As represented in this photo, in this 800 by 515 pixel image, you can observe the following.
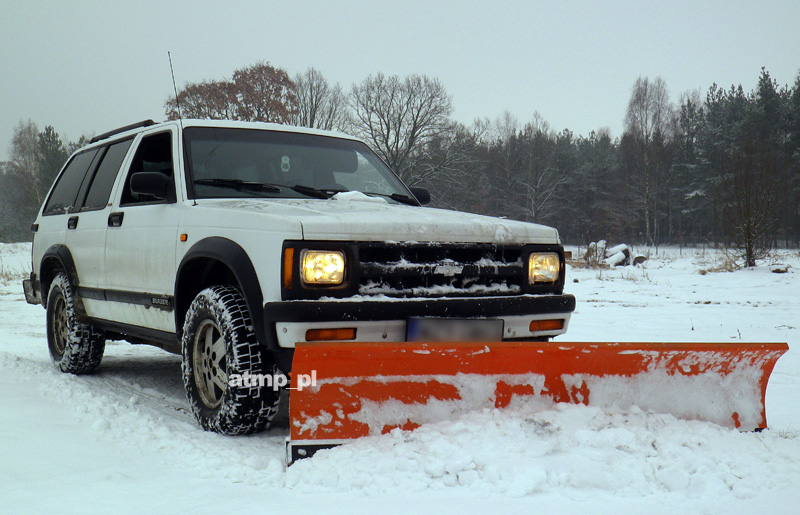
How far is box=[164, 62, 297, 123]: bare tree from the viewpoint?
32.9 meters

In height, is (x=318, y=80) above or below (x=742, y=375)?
above

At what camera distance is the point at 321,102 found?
4025 centimetres

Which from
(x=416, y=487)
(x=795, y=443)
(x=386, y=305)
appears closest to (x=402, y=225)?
(x=386, y=305)

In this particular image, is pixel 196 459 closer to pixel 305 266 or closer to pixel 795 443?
pixel 305 266

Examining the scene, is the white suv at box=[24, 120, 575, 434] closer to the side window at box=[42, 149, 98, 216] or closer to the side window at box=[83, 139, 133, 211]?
the side window at box=[83, 139, 133, 211]

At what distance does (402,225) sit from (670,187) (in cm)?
4859

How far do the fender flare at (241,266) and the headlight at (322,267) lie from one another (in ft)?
0.90

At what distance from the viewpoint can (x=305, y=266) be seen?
2930 mm

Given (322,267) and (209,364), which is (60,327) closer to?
(209,364)

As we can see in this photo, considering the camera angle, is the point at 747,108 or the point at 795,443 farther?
the point at 747,108

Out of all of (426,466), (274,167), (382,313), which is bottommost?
(426,466)

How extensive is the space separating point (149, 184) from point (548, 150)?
1900 inches

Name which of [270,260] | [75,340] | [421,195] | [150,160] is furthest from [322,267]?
[75,340]

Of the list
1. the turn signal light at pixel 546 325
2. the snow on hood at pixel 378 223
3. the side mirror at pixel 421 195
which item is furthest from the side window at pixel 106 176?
the turn signal light at pixel 546 325
